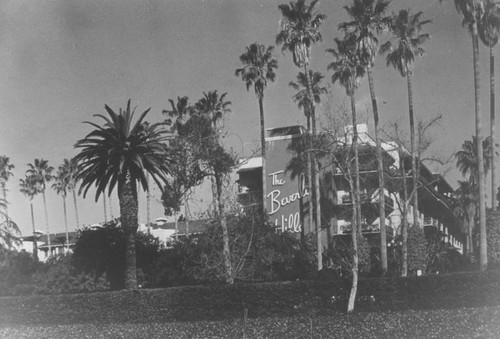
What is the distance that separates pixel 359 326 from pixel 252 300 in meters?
6.64

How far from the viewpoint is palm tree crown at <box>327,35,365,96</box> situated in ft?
155

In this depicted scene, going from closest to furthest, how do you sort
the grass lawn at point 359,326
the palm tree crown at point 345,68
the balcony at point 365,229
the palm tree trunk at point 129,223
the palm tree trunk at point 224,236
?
1. the grass lawn at point 359,326
2. the palm tree trunk at point 224,236
3. the palm tree trunk at point 129,223
4. the palm tree crown at point 345,68
5. the balcony at point 365,229

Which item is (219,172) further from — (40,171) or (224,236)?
(40,171)

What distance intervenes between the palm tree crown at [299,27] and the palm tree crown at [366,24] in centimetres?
520

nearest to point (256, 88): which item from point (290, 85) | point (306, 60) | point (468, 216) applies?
point (290, 85)

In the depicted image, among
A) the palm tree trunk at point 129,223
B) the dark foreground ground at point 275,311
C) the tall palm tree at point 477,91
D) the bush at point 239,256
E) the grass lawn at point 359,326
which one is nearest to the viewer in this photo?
the grass lawn at point 359,326

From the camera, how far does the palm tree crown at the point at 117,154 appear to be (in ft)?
120

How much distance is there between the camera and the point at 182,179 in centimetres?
4106

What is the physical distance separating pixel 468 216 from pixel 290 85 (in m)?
25.4

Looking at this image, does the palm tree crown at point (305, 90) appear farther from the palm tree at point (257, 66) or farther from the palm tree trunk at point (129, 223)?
the palm tree trunk at point (129, 223)

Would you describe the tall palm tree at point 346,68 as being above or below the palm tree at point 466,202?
above

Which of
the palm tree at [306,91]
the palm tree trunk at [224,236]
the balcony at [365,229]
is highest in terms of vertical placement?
the palm tree at [306,91]

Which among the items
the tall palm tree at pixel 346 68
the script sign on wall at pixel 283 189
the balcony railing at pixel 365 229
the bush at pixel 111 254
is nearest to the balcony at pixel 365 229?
the balcony railing at pixel 365 229

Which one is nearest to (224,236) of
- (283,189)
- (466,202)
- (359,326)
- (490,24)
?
(359,326)
